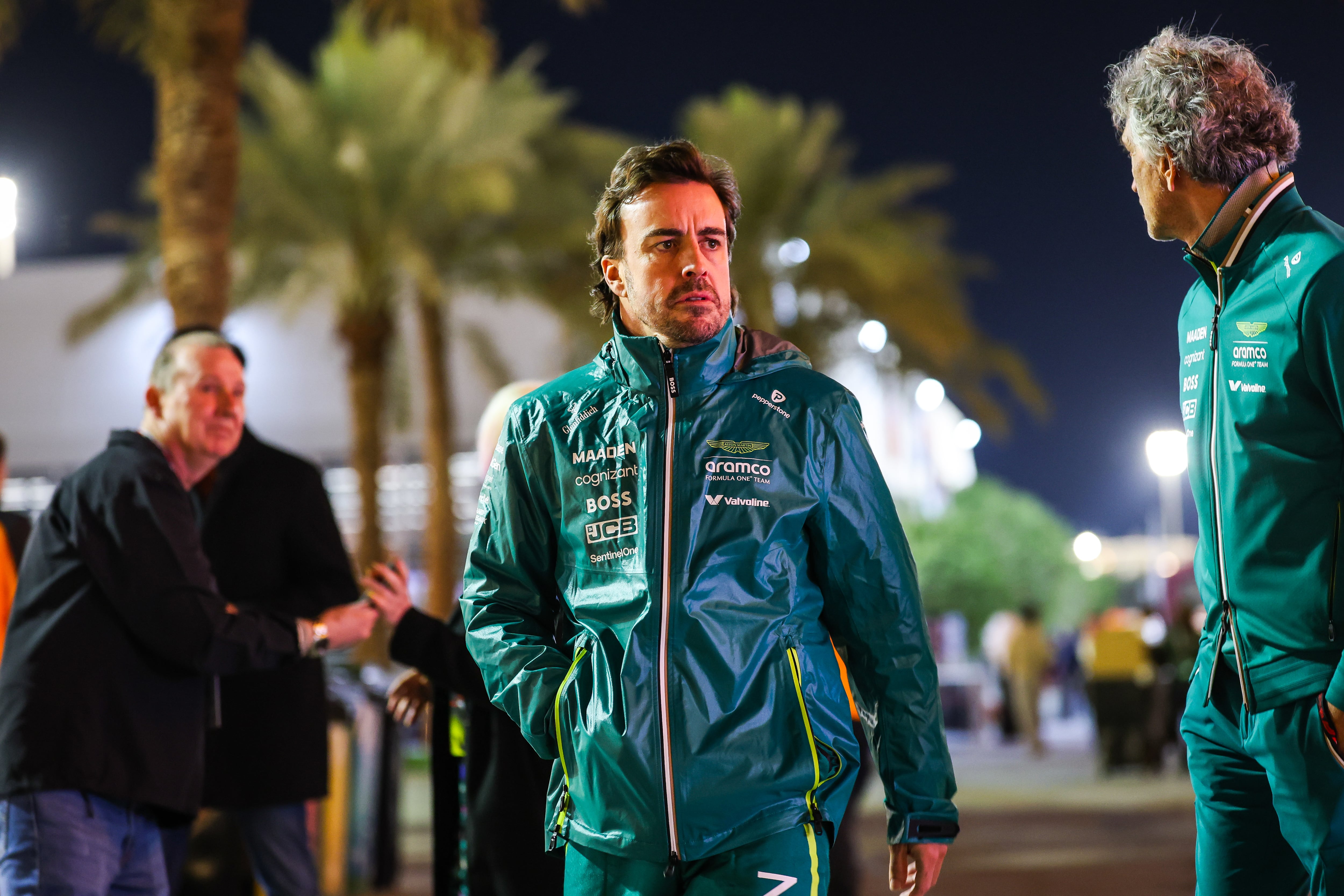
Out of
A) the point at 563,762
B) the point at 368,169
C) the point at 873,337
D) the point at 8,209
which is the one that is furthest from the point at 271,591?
the point at 8,209

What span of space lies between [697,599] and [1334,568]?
45.4 inches

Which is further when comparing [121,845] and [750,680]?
[121,845]

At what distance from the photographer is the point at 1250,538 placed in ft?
8.77

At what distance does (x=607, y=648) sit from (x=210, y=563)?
95.8 inches

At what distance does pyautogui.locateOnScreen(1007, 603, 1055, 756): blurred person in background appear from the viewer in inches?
780

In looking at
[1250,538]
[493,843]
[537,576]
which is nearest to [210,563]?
[493,843]

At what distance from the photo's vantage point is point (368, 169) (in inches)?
727

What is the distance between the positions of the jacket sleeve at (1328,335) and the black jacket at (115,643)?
269 centimetres

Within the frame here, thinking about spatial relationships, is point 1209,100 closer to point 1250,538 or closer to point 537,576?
point 1250,538

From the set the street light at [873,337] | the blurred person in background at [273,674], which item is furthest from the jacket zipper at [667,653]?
the street light at [873,337]

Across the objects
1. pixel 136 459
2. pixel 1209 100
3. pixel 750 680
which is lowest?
pixel 750 680

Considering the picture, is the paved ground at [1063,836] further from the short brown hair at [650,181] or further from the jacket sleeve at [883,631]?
the short brown hair at [650,181]

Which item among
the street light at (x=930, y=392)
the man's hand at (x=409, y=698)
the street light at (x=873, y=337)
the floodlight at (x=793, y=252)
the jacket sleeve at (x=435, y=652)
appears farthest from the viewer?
the street light at (x=930, y=392)

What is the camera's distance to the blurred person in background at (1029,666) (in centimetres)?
1981
